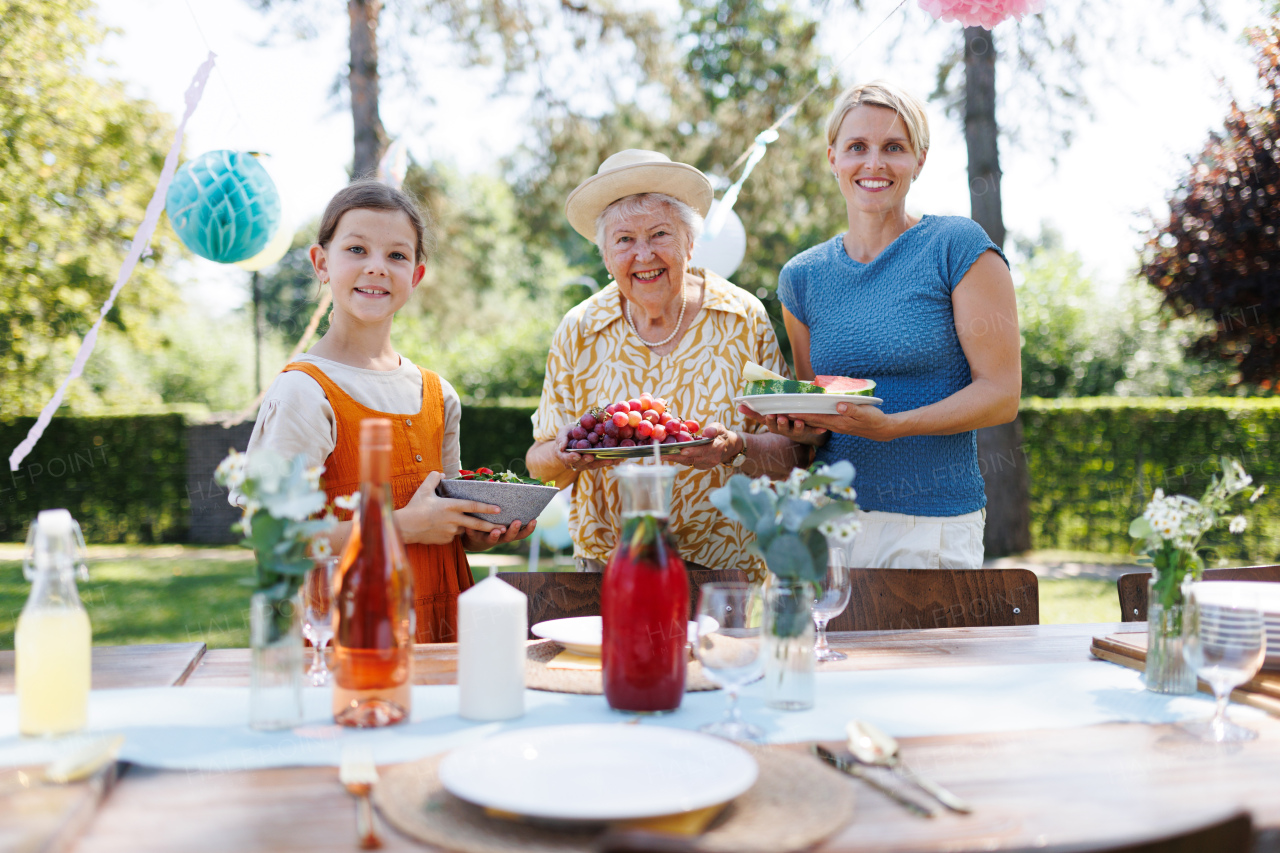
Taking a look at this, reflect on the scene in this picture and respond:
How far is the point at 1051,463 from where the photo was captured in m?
9.92

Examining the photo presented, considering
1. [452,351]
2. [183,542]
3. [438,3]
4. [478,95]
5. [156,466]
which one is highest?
[438,3]

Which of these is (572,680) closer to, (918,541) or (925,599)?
(925,599)

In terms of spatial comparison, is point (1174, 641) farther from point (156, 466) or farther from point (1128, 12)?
point (156, 466)

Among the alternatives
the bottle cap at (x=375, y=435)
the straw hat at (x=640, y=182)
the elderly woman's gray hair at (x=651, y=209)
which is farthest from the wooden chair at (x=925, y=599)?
the bottle cap at (x=375, y=435)

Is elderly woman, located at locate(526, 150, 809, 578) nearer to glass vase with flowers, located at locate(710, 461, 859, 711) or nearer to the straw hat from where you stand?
the straw hat

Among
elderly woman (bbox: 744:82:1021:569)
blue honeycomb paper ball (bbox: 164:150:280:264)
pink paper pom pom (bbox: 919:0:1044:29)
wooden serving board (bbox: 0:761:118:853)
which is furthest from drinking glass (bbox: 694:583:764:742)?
blue honeycomb paper ball (bbox: 164:150:280:264)

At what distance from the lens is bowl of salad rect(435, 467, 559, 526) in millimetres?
2102

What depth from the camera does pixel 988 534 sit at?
8.68 metres

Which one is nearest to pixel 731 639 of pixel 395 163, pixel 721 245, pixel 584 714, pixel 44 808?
pixel 584 714

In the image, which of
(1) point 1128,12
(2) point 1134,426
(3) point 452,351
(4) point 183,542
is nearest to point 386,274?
(1) point 1128,12

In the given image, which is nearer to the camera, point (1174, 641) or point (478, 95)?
point (1174, 641)

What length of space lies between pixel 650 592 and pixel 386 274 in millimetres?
1235

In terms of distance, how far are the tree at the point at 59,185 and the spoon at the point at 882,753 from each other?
→ 12389 millimetres

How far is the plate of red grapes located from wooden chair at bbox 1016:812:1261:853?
56.9 inches
